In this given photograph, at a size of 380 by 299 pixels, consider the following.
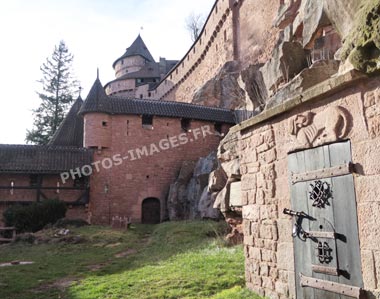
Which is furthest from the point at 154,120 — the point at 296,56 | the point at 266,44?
the point at 296,56

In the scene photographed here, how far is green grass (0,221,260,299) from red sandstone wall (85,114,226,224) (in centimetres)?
663

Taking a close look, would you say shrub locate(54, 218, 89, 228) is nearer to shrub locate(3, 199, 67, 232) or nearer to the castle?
shrub locate(3, 199, 67, 232)

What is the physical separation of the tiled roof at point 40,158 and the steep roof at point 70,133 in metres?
4.50

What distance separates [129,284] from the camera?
21.8ft

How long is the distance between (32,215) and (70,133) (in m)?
9.06

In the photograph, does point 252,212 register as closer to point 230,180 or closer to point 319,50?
point 230,180

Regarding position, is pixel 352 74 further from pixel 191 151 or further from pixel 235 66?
pixel 235 66

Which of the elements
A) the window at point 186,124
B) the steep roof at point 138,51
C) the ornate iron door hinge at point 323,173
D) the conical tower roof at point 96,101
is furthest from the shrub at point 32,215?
the steep roof at point 138,51

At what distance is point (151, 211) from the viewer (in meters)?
21.0

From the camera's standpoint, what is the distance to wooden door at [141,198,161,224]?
2088 centimetres

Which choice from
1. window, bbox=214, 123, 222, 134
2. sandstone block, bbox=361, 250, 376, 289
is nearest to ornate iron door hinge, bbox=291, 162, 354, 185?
sandstone block, bbox=361, 250, 376, 289

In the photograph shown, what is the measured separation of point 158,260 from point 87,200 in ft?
36.9

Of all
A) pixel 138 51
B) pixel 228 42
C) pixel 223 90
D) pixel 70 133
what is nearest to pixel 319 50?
pixel 223 90

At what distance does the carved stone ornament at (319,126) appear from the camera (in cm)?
380
